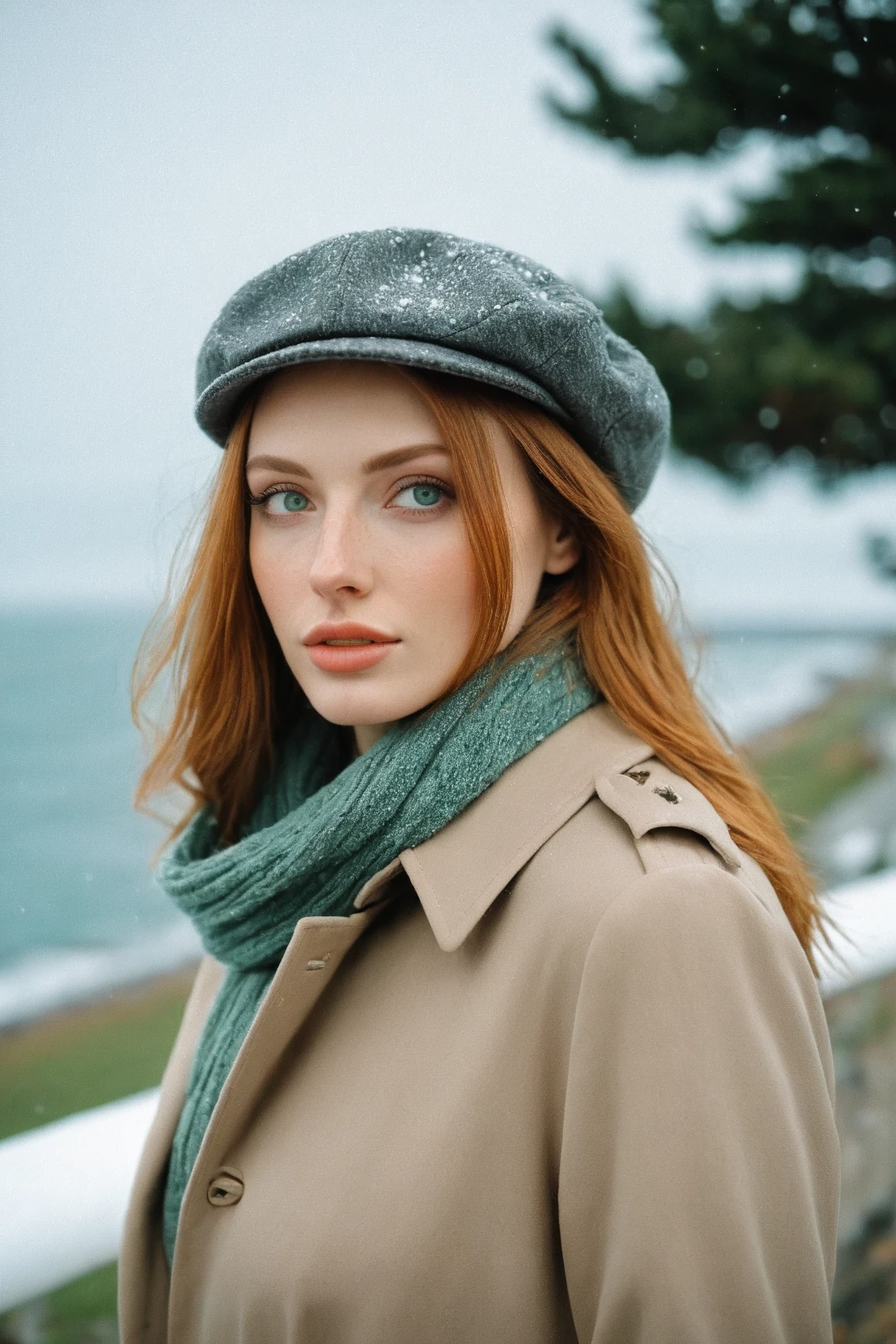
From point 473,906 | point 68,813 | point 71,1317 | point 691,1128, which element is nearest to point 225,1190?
point 473,906

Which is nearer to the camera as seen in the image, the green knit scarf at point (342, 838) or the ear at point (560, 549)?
the green knit scarf at point (342, 838)

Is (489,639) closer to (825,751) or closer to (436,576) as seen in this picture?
Result: (436,576)

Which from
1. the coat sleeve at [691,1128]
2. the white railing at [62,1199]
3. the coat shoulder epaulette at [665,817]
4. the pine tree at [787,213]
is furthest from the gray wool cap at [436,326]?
the pine tree at [787,213]

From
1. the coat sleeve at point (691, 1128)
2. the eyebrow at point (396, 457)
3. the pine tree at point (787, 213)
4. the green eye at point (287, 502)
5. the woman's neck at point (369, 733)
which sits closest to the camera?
the coat sleeve at point (691, 1128)

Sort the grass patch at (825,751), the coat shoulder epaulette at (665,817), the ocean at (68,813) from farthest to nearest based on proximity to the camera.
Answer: the grass patch at (825,751) < the ocean at (68,813) < the coat shoulder epaulette at (665,817)

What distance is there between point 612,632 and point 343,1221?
0.69 m

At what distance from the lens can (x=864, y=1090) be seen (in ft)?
7.98

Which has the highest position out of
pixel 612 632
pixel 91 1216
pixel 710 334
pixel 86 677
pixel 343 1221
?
pixel 710 334

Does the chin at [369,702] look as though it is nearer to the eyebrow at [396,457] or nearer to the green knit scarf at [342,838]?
the green knit scarf at [342,838]

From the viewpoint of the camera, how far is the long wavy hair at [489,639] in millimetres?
1146

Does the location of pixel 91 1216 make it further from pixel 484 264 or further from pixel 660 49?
pixel 660 49

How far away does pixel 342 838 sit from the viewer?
117 centimetres

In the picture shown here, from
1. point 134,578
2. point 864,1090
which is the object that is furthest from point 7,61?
point 864,1090

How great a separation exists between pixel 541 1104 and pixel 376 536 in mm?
599
